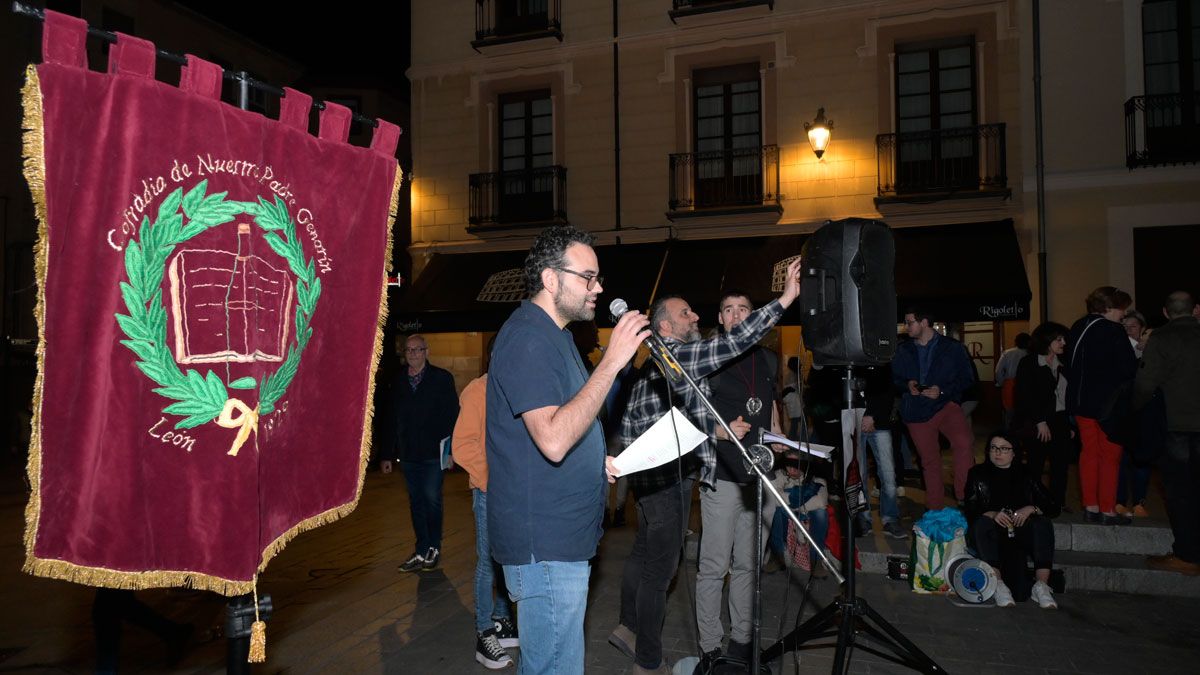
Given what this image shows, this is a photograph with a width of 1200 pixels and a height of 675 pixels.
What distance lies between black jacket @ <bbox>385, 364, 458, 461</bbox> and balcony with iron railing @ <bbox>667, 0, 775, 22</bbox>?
373 inches

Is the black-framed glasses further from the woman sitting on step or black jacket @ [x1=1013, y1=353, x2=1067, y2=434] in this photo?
black jacket @ [x1=1013, y1=353, x2=1067, y2=434]

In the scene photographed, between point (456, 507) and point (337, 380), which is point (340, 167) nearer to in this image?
point (337, 380)

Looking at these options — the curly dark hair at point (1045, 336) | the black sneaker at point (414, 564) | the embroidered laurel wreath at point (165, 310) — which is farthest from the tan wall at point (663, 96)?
the embroidered laurel wreath at point (165, 310)

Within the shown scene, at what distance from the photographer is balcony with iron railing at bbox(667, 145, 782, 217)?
1308 centimetres

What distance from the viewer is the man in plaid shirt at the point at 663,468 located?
3855mm

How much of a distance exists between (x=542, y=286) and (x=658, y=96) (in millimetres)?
12009

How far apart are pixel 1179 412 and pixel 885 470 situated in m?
2.31

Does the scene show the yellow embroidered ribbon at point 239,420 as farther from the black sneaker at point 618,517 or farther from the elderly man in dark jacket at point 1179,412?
the elderly man in dark jacket at point 1179,412

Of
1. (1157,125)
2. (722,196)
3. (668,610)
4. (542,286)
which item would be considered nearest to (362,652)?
(668,610)

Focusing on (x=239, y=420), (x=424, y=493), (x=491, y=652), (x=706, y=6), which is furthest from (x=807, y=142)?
(x=239, y=420)

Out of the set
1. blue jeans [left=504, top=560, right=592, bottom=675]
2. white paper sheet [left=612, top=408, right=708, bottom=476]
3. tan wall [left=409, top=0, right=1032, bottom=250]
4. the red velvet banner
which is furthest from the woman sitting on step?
tan wall [left=409, top=0, right=1032, bottom=250]

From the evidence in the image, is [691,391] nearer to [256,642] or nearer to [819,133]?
[256,642]

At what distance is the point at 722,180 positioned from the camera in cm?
1366

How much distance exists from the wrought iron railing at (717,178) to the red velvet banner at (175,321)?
1133 centimetres
